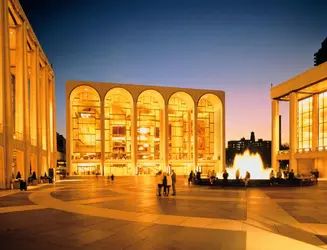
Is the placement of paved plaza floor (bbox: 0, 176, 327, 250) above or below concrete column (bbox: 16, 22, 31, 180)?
below

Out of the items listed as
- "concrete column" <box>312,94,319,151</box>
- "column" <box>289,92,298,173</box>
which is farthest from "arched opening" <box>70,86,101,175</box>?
"concrete column" <box>312,94,319,151</box>

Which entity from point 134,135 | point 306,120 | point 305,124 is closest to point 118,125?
point 134,135

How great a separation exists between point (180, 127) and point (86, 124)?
23.7m

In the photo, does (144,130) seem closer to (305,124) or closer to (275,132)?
(275,132)

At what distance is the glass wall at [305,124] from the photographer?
202 ft

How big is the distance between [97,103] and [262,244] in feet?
211

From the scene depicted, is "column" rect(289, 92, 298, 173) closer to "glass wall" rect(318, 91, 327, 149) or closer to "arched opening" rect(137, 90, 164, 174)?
"glass wall" rect(318, 91, 327, 149)

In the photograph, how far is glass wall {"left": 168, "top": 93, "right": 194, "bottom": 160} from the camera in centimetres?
7606

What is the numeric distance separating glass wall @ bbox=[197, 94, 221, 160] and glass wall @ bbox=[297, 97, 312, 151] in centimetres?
2004

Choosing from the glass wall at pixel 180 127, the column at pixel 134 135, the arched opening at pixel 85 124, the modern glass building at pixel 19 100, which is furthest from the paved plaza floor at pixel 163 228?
the glass wall at pixel 180 127

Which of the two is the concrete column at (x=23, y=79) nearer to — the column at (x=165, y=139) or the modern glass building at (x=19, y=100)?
the modern glass building at (x=19, y=100)

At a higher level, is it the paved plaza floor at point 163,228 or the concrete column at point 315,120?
the concrete column at point 315,120

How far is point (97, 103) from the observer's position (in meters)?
68.7

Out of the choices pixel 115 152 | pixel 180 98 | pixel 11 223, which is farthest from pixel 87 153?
pixel 11 223
